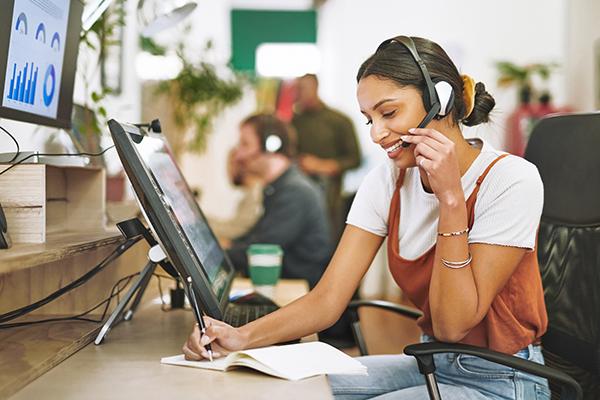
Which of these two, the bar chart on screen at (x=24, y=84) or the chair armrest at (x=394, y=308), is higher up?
the bar chart on screen at (x=24, y=84)

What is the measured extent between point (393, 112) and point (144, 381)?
66 centimetres

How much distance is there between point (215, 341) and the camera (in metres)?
1.29

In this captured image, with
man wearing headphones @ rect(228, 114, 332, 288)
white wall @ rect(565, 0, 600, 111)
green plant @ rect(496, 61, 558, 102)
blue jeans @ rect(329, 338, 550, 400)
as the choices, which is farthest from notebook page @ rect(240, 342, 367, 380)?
green plant @ rect(496, 61, 558, 102)

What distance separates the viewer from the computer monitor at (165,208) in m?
1.20

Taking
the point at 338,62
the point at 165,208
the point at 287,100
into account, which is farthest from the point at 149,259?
the point at 338,62

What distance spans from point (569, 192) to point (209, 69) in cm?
281

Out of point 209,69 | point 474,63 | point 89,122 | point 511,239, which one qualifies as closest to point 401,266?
point 511,239

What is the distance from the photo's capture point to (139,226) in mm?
1382

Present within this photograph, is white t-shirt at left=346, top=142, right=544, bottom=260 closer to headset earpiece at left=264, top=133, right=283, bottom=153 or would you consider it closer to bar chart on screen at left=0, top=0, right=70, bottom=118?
bar chart on screen at left=0, top=0, right=70, bottom=118

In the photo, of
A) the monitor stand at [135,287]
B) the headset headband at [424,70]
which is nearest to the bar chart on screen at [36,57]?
the monitor stand at [135,287]

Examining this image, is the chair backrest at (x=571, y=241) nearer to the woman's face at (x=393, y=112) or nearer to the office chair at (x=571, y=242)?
the office chair at (x=571, y=242)

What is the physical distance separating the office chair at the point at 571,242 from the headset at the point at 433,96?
413 millimetres

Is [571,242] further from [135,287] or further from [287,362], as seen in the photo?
[135,287]

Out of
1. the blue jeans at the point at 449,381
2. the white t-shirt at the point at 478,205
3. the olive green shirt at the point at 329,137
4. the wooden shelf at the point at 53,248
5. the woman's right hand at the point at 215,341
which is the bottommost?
the blue jeans at the point at 449,381
